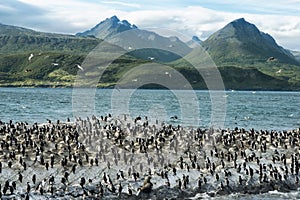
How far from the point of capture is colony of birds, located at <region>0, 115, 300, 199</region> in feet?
75.7

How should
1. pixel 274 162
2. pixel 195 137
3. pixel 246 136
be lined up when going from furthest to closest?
1. pixel 246 136
2. pixel 195 137
3. pixel 274 162

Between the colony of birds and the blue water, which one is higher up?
the colony of birds

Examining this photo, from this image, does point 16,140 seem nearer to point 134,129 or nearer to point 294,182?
point 134,129

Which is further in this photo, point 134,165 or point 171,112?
point 171,112

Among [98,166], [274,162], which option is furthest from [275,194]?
[98,166]

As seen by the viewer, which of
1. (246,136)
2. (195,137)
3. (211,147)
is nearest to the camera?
(211,147)

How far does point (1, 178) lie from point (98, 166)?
5431 millimetres

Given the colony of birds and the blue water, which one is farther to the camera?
the blue water

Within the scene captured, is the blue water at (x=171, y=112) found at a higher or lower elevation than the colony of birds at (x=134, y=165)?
lower

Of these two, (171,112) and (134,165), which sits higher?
(134,165)

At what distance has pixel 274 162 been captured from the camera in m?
29.9

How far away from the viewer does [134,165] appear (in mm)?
27359

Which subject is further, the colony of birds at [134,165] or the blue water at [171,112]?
the blue water at [171,112]

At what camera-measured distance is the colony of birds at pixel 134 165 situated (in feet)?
75.7
